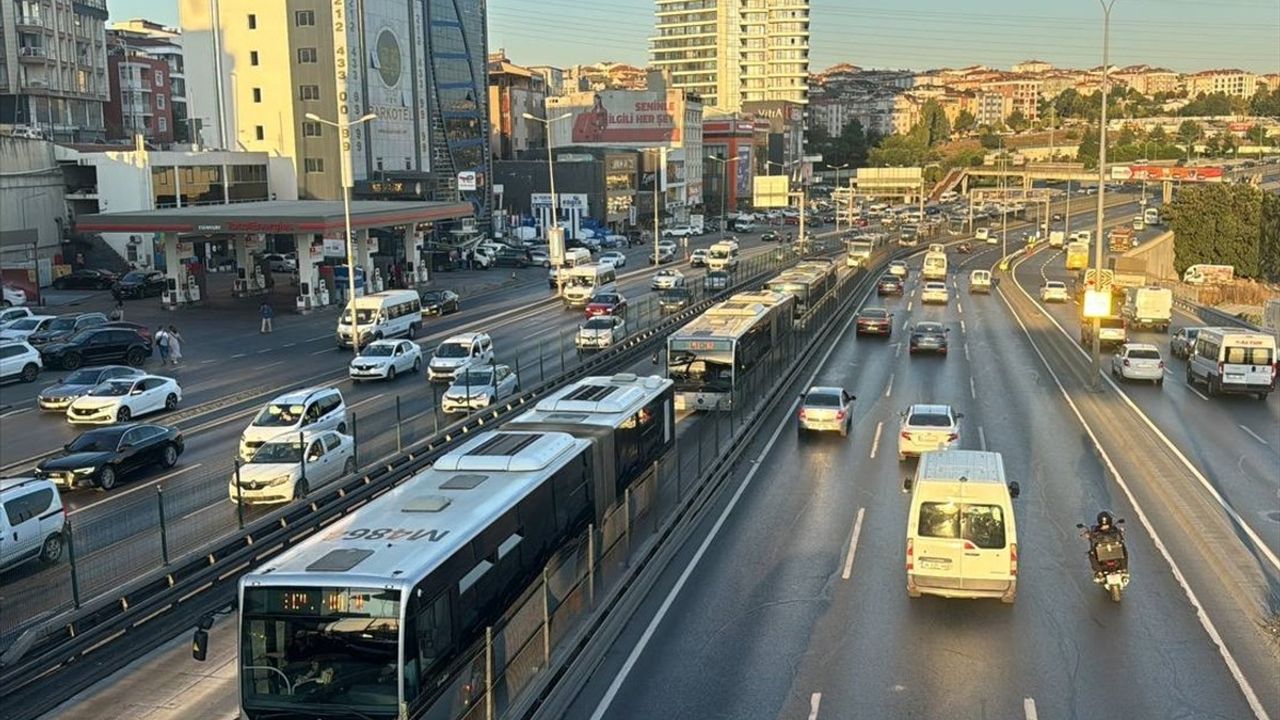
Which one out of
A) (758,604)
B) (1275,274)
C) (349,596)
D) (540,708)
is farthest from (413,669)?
(1275,274)

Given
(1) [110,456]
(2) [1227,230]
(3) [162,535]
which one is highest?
(2) [1227,230]

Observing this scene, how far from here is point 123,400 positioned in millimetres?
32031

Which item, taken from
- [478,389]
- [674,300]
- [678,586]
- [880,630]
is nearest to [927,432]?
[678,586]

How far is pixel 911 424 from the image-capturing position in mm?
26109

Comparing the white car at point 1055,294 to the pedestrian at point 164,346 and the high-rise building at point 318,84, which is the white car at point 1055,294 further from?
the pedestrian at point 164,346

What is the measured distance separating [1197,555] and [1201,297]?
214 ft

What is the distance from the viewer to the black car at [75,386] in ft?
110

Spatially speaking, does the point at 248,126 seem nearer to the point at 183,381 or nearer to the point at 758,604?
the point at 183,381

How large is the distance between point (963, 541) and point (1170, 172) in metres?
98.9

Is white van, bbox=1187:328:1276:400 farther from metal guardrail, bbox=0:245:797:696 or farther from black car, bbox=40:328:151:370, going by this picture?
black car, bbox=40:328:151:370

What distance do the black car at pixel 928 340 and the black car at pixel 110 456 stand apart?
2760 cm

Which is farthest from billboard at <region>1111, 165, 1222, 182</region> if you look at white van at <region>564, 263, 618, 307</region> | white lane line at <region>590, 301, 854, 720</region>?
white lane line at <region>590, 301, 854, 720</region>

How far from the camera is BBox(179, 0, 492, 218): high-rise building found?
7962cm

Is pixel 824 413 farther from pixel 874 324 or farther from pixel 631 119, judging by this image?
pixel 631 119
